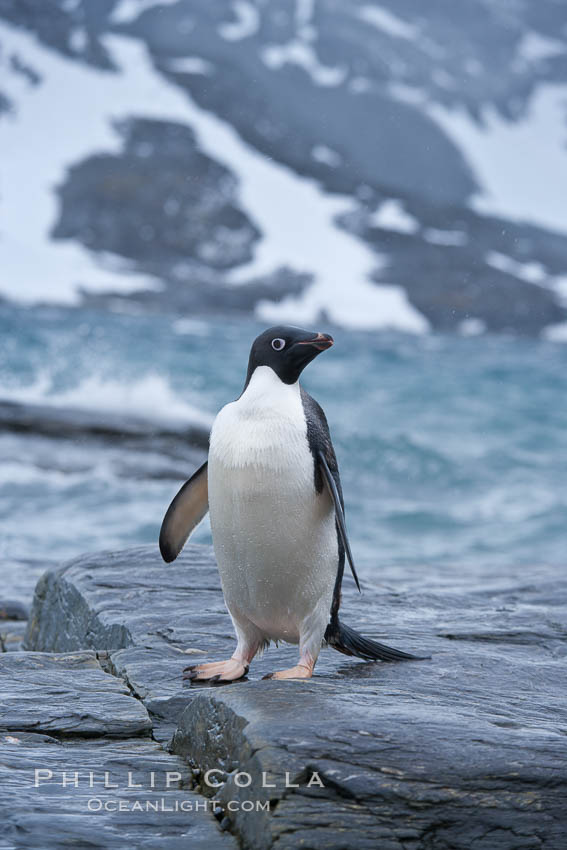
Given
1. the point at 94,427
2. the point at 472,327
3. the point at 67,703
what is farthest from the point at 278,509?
the point at 472,327

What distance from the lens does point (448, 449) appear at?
13.3 m

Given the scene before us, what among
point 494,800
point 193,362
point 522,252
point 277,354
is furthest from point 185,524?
point 522,252

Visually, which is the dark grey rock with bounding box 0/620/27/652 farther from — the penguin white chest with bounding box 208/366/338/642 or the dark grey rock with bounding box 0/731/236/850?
the dark grey rock with bounding box 0/731/236/850

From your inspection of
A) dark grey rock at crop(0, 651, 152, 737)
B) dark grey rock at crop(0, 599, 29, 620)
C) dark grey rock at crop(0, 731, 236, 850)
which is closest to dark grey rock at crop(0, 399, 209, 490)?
dark grey rock at crop(0, 599, 29, 620)

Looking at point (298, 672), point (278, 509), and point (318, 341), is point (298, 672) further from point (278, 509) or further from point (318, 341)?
point (318, 341)

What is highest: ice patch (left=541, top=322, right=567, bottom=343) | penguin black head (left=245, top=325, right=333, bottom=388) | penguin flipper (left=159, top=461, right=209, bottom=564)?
ice patch (left=541, top=322, right=567, bottom=343)

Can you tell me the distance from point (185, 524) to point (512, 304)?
3910 centimetres

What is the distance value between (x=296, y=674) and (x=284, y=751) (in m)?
0.65

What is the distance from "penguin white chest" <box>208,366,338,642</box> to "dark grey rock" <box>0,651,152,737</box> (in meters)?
0.39

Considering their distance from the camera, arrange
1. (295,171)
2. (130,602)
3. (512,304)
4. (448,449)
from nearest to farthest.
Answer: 1. (130,602)
2. (448,449)
3. (512,304)
4. (295,171)

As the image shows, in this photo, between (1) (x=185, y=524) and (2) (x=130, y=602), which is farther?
(2) (x=130, y=602)

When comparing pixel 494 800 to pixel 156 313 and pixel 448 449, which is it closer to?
pixel 448 449

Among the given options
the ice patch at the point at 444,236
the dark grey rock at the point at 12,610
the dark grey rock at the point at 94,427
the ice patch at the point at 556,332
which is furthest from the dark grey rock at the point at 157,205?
the dark grey rock at the point at 12,610

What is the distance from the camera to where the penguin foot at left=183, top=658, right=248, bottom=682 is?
249 cm
